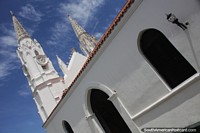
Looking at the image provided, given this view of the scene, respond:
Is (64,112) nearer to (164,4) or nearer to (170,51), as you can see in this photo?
(170,51)

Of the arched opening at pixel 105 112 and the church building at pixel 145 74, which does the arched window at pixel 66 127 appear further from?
the arched opening at pixel 105 112

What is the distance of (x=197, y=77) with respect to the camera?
6.52 meters

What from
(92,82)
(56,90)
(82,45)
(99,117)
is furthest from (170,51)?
(82,45)

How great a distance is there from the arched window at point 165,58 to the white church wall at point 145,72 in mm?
247

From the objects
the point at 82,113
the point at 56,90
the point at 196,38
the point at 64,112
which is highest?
the point at 56,90

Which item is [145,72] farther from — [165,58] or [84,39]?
[84,39]

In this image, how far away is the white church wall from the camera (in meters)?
6.70

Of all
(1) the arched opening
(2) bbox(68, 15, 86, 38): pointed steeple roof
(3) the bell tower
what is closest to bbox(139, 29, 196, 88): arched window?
(1) the arched opening

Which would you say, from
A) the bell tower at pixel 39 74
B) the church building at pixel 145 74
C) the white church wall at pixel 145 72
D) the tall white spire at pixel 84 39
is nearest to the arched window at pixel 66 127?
the church building at pixel 145 74

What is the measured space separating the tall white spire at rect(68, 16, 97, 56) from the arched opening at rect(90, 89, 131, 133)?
30307mm

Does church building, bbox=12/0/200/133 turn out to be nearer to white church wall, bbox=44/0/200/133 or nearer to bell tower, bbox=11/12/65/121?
white church wall, bbox=44/0/200/133

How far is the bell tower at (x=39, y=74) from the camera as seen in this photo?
24.8 meters

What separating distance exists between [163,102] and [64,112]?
6.96 m

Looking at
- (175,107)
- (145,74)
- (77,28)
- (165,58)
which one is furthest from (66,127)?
(77,28)
